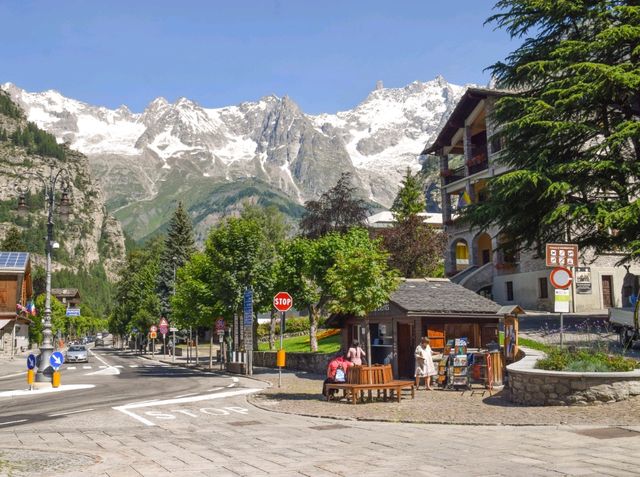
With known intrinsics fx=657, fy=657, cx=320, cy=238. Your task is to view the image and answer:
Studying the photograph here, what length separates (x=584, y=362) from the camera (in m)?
15.1

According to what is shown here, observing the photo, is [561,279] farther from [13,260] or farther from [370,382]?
[13,260]

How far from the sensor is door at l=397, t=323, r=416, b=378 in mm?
25500

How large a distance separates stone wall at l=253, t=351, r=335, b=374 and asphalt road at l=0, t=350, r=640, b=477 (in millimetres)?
14494

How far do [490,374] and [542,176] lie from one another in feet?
33.5

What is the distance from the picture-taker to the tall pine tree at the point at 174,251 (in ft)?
256

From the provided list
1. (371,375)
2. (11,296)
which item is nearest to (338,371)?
(371,375)

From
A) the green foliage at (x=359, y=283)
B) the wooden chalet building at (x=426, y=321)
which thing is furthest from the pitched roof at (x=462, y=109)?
the green foliage at (x=359, y=283)

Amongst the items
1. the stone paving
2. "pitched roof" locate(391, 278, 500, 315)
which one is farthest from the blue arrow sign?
"pitched roof" locate(391, 278, 500, 315)

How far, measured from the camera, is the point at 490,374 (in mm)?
19250

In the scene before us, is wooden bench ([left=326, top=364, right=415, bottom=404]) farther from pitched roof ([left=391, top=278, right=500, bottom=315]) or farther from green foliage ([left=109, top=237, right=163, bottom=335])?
green foliage ([left=109, top=237, right=163, bottom=335])

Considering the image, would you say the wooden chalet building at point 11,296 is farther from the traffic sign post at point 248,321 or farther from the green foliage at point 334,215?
the traffic sign post at point 248,321

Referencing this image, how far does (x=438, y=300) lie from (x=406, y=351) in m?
2.52

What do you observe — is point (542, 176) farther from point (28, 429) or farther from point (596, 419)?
point (28, 429)

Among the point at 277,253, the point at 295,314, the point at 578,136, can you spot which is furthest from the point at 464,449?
the point at 295,314
